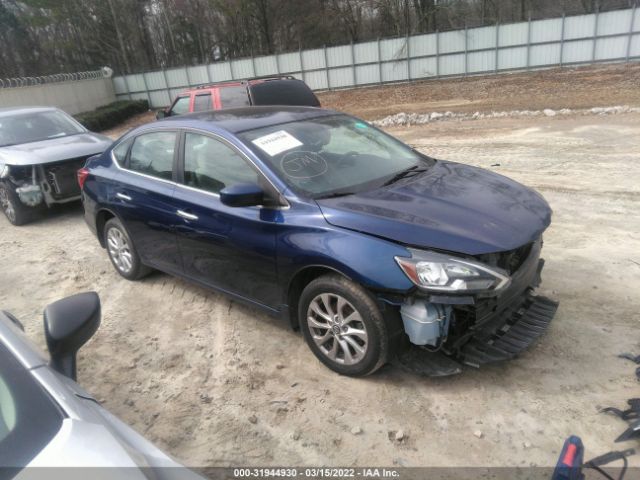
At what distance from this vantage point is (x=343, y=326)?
3307 millimetres

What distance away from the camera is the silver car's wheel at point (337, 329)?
3.24 metres

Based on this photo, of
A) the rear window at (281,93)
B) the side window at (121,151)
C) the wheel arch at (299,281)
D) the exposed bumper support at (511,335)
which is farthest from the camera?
the rear window at (281,93)

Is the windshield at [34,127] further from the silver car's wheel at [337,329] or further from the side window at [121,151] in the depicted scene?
the silver car's wheel at [337,329]

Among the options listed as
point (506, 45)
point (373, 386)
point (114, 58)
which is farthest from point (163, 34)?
point (373, 386)

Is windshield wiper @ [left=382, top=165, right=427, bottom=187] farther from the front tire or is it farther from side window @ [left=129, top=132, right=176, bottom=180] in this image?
side window @ [left=129, top=132, right=176, bottom=180]

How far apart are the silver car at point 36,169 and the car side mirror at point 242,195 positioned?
5.35m

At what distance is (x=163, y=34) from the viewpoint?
40344 mm

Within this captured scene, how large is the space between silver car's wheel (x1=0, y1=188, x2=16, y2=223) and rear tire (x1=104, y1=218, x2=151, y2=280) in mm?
3358

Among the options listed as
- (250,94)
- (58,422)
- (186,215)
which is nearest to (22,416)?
(58,422)

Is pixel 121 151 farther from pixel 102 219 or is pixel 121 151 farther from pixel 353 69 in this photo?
pixel 353 69

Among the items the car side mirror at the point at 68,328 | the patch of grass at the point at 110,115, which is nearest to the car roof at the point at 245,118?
the car side mirror at the point at 68,328

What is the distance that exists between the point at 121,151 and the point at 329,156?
2447 mm

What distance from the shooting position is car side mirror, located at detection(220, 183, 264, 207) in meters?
3.43

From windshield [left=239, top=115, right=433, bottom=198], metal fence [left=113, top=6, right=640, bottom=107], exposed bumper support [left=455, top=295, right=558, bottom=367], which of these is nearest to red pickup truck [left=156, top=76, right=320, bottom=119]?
windshield [left=239, top=115, right=433, bottom=198]
